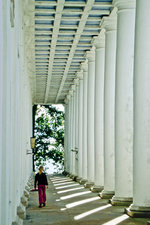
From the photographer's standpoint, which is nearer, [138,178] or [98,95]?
[138,178]

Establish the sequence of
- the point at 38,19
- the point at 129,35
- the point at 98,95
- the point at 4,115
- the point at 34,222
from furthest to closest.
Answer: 1. the point at 98,95
2. the point at 38,19
3. the point at 129,35
4. the point at 34,222
5. the point at 4,115

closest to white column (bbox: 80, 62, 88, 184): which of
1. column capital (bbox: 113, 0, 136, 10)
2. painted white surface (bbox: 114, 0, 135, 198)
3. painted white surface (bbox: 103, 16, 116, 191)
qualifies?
painted white surface (bbox: 103, 16, 116, 191)

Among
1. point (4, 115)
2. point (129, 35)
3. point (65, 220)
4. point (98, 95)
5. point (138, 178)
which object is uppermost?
point (129, 35)

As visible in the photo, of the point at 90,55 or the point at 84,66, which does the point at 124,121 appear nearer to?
the point at 90,55

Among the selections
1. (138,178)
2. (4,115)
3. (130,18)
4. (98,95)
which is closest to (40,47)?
(98,95)

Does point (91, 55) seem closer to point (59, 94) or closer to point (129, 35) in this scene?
point (129, 35)

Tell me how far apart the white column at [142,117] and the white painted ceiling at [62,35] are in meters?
19.7

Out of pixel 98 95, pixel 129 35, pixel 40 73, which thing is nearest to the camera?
pixel 129 35

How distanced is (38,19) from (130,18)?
1825 centimetres

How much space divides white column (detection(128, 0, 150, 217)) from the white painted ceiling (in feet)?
64.6

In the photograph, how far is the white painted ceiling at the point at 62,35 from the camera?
64.1 meters

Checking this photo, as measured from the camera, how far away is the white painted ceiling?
64062mm

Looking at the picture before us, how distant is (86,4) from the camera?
62250mm

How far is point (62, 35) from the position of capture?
7969 cm
